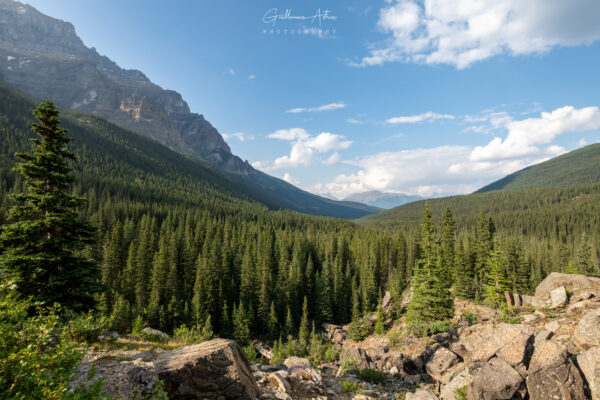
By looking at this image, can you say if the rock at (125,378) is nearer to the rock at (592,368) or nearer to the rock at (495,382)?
the rock at (495,382)

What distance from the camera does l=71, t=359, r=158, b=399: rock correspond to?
7.02 meters

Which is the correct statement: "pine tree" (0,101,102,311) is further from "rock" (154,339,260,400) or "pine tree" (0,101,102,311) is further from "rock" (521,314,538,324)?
"rock" (521,314,538,324)

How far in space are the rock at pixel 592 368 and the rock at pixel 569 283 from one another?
21.2 metres

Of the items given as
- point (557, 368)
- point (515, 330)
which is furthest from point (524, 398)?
point (515, 330)

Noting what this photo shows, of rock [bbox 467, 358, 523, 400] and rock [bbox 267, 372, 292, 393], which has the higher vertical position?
rock [bbox 467, 358, 523, 400]

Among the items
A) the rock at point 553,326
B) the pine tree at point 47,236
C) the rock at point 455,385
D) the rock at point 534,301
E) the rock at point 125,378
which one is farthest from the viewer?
the rock at point 534,301

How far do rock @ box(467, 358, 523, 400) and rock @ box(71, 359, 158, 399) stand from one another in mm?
13696

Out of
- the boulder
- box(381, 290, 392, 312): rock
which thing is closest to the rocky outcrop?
the boulder

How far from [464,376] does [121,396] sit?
15531 mm

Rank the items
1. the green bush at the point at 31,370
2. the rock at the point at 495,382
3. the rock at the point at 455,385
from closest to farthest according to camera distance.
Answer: the green bush at the point at 31,370 → the rock at the point at 495,382 → the rock at the point at 455,385

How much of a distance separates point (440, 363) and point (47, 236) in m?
26.9

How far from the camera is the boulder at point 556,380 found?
10.2 meters

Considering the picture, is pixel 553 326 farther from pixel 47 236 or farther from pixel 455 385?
pixel 47 236

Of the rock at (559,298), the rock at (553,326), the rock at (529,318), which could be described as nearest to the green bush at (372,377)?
the rock at (553,326)
